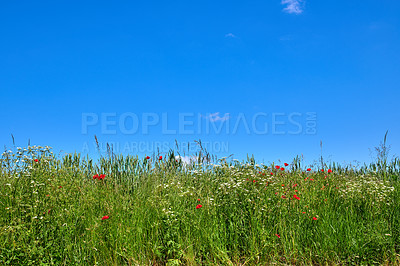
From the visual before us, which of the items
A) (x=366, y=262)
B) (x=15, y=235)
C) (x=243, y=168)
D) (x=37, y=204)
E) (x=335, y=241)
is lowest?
(x=366, y=262)

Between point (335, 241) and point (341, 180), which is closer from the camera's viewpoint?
point (335, 241)

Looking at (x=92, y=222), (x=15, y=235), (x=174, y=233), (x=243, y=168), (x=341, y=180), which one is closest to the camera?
(x=15, y=235)

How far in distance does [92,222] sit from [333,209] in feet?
14.0

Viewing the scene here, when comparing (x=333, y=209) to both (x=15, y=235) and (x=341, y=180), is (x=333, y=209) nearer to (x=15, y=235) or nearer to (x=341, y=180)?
(x=341, y=180)

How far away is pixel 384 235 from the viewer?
429 cm

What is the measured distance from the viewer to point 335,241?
13.7 ft

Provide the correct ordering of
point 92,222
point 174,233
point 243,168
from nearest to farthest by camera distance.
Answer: point 174,233 < point 92,222 < point 243,168

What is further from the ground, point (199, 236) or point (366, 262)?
point (199, 236)

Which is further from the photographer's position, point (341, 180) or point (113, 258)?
point (341, 180)

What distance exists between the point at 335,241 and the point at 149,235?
2.74 m

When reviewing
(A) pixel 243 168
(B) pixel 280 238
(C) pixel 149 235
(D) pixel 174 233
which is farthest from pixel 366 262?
Result: (C) pixel 149 235

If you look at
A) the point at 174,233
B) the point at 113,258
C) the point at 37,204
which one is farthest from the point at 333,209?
the point at 37,204

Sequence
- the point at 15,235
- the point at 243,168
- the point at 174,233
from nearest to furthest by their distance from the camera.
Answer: the point at 15,235 < the point at 174,233 < the point at 243,168

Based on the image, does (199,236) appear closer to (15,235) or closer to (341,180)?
(15,235)
